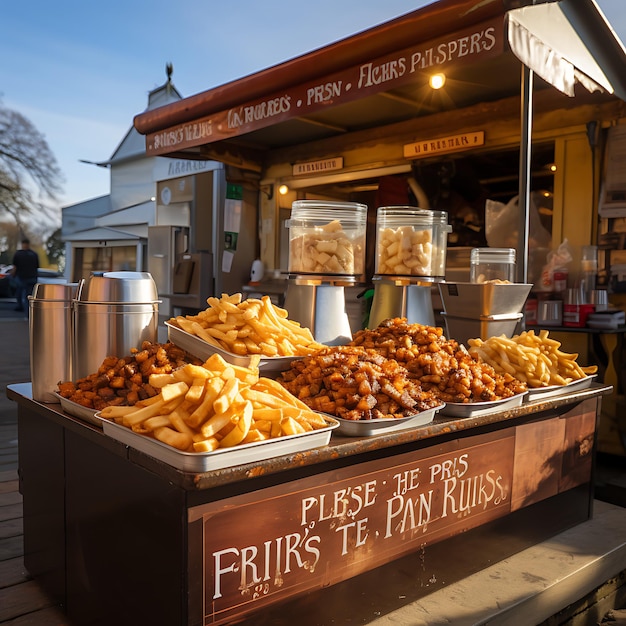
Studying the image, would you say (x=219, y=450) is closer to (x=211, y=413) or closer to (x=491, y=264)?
(x=211, y=413)

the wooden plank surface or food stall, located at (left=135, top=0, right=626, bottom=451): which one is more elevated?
food stall, located at (left=135, top=0, right=626, bottom=451)

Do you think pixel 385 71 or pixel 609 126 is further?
pixel 609 126

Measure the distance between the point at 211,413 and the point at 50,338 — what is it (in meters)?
1.06

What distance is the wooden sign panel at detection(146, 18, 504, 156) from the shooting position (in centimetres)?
322

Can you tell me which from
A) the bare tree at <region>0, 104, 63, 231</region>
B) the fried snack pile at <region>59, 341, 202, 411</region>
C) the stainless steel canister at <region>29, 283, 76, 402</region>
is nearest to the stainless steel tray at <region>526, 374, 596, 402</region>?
the fried snack pile at <region>59, 341, 202, 411</region>

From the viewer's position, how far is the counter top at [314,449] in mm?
1538

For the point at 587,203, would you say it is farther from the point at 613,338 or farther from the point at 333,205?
the point at 333,205

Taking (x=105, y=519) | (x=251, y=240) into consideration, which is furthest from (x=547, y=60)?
(x=251, y=240)

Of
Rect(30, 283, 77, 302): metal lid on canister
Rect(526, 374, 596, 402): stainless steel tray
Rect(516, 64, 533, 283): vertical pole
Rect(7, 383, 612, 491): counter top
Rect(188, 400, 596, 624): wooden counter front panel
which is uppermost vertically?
Rect(516, 64, 533, 283): vertical pole

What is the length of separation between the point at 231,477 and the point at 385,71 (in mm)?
Result: 2947

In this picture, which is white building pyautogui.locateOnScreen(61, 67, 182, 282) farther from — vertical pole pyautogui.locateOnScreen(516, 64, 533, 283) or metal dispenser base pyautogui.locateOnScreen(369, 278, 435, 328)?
vertical pole pyautogui.locateOnScreen(516, 64, 533, 283)

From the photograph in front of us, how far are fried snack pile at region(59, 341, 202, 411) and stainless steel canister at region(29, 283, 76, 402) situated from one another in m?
0.17

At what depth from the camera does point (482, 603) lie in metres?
2.15

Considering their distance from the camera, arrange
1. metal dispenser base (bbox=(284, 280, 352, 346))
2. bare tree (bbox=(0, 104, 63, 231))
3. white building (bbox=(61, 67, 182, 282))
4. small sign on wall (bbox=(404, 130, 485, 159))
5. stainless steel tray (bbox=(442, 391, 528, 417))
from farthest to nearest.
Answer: bare tree (bbox=(0, 104, 63, 231)), white building (bbox=(61, 67, 182, 282)), small sign on wall (bbox=(404, 130, 485, 159)), metal dispenser base (bbox=(284, 280, 352, 346)), stainless steel tray (bbox=(442, 391, 528, 417))
